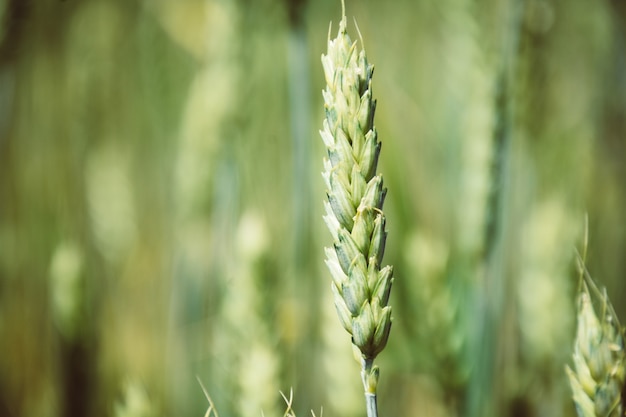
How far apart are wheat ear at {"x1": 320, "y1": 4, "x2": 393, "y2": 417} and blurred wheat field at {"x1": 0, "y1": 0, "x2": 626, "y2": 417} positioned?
0.24 metres

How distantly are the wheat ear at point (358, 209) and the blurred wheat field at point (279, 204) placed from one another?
0.24 m

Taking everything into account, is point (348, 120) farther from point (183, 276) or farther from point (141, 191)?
point (141, 191)

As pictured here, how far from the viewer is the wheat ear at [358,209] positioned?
A: 0.29 m

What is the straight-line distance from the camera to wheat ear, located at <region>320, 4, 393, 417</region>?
29 cm

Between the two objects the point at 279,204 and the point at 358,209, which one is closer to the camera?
the point at 358,209

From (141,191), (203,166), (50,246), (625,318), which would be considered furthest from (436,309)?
(141,191)

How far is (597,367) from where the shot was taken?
0.35 metres

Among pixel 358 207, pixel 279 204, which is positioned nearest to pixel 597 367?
pixel 358 207

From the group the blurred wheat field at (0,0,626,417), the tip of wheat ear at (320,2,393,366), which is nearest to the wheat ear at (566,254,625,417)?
the tip of wheat ear at (320,2,393,366)

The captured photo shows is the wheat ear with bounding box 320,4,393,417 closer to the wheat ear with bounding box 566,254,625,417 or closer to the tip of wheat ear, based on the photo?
the tip of wheat ear

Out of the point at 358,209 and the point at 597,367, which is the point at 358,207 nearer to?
the point at 358,209

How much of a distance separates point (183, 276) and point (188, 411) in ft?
0.64

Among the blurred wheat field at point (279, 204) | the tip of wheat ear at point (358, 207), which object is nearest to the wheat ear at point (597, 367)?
the tip of wheat ear at point (358, 207)

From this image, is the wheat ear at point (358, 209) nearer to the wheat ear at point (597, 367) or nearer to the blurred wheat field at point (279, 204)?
the wheat ear at point (597, 367)
